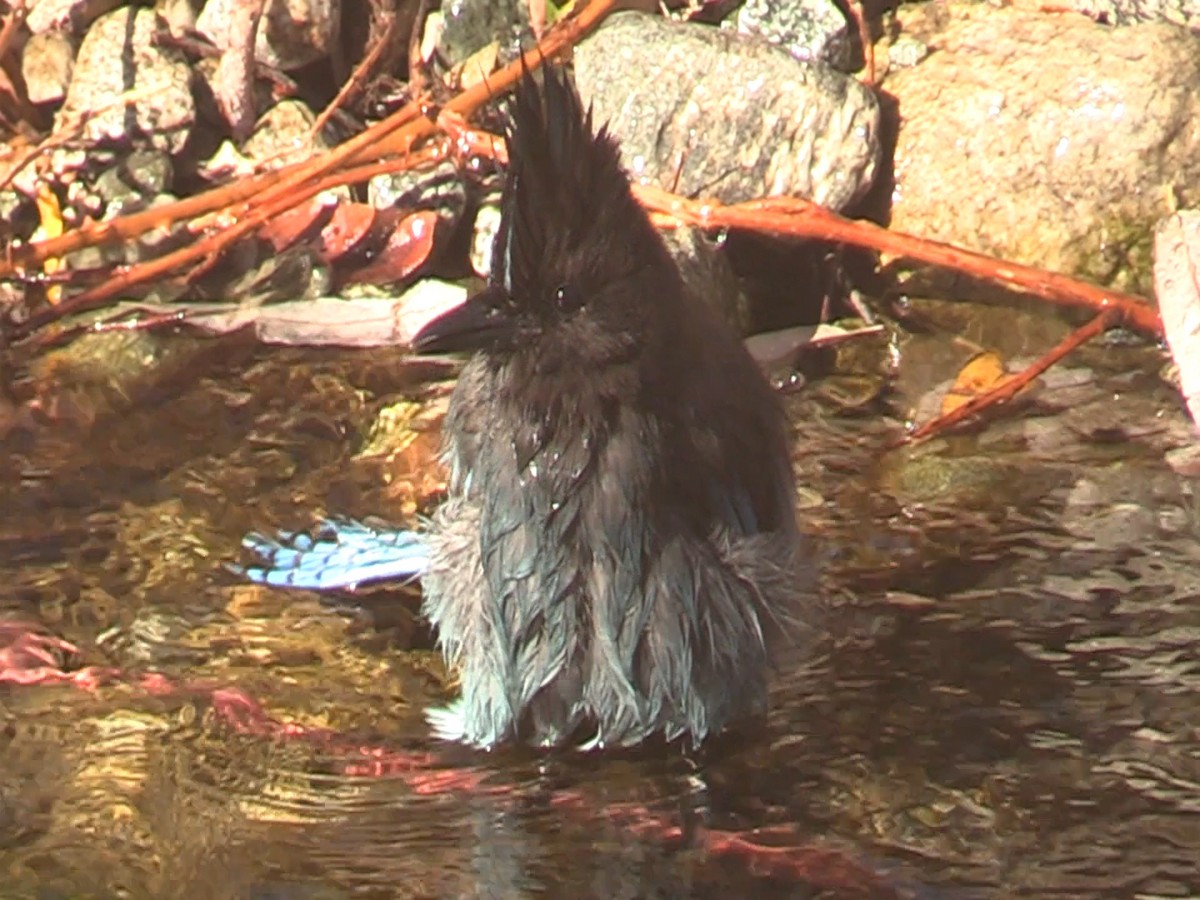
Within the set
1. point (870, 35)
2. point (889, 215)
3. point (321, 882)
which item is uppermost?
point (870, 35)

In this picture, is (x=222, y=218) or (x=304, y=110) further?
(x=304, y=110)

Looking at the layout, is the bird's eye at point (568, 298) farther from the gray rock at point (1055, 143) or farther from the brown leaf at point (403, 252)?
the gray rock at point (1055, 143)

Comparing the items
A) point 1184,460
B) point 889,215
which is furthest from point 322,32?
point 1184,460

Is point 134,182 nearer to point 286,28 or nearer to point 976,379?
point 286,28

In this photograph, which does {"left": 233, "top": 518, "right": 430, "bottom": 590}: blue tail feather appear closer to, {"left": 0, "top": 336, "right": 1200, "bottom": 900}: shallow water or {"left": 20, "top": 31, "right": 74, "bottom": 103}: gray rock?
{"left": 0, "top": 336, "right": 1200, "bottom": 900}: shallow water

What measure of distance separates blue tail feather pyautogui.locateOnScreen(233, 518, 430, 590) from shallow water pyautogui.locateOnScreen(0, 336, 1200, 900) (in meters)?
0.07

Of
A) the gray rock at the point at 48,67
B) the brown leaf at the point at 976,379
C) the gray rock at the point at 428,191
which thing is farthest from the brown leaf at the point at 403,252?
the brown leaf at the point at 976,379

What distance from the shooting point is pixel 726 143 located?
6926mm

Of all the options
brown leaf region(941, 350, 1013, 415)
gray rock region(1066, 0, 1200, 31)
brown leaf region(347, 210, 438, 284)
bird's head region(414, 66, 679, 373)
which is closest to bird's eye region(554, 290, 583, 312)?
bird's head region(414, 66, 679, 373)

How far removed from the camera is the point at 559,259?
14.8ft

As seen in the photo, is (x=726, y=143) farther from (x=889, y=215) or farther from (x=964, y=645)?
(x=964, y=645)

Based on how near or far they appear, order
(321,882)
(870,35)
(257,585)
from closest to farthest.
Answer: (321,882) < (257,585) < (870,35)

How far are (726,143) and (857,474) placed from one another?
1542 millimetres

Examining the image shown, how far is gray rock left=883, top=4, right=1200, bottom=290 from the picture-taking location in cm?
689
